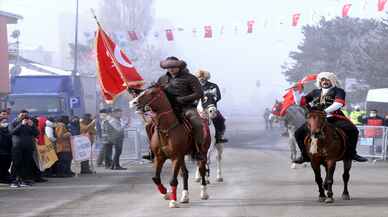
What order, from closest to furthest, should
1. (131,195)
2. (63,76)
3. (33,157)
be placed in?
(131,195) → (33,157) → (63,76)

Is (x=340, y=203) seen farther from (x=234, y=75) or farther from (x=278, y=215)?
(x=234, y=75)

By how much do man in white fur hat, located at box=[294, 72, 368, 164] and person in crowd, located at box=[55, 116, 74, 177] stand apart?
8.89 metres

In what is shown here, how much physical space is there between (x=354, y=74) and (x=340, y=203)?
46.8 meters

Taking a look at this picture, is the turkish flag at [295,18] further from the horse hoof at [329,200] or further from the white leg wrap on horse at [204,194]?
the horse hoof at [329,200]

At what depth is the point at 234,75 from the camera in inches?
7584

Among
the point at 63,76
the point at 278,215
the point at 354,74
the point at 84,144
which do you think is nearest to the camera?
the point at 278,215

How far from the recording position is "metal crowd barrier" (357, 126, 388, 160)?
28438 mm

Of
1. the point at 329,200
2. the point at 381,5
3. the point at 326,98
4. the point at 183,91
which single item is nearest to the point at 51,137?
the point at 183,91

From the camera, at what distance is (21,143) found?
19.5 m

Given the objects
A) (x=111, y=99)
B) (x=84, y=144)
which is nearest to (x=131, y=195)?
(x=111, y=99)

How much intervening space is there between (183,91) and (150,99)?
0.86 m

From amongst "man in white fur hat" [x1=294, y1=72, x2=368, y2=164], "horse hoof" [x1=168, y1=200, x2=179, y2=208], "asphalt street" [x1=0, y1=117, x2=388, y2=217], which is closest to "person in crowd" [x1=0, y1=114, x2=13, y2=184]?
"asphalt street" [x1=0, y1=117, x2=388, y2=217]

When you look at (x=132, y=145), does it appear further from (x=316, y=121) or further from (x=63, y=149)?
(x=316, y=121)

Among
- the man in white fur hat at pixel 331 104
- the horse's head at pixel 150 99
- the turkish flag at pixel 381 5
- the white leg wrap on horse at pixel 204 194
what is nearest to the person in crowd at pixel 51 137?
the white leg wrap on horse at pixel 204 194
